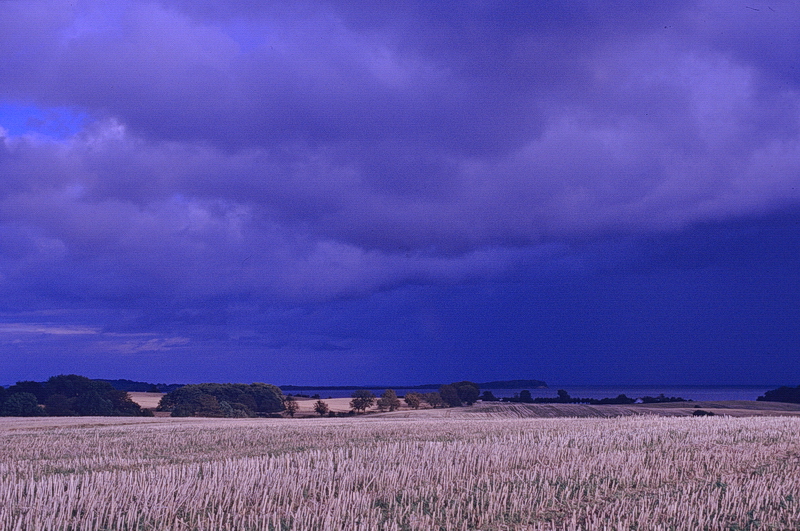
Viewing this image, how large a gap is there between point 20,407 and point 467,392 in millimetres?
68352

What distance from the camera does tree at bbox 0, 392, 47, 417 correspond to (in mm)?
82000

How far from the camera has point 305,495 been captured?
13.4m

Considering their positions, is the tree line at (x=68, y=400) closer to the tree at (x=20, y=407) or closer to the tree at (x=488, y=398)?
the tree at (x=20, y=407)

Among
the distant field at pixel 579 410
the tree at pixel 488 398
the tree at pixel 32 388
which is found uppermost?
the tree at pixel 32 388

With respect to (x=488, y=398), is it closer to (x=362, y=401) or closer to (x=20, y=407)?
(x=362, y=401)

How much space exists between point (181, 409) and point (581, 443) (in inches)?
2880

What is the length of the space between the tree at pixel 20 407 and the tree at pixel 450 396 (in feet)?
199

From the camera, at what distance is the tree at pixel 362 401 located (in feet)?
312

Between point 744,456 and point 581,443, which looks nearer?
point 744,456

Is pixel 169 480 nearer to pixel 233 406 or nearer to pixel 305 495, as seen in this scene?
pixel 305 495

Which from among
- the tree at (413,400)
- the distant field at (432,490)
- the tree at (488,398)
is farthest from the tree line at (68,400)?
the distant field at (432,490)

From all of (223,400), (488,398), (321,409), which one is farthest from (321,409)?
(488,398)

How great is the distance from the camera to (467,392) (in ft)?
356

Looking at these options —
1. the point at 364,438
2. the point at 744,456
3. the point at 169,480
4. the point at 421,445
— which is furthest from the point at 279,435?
the point at 744,456
